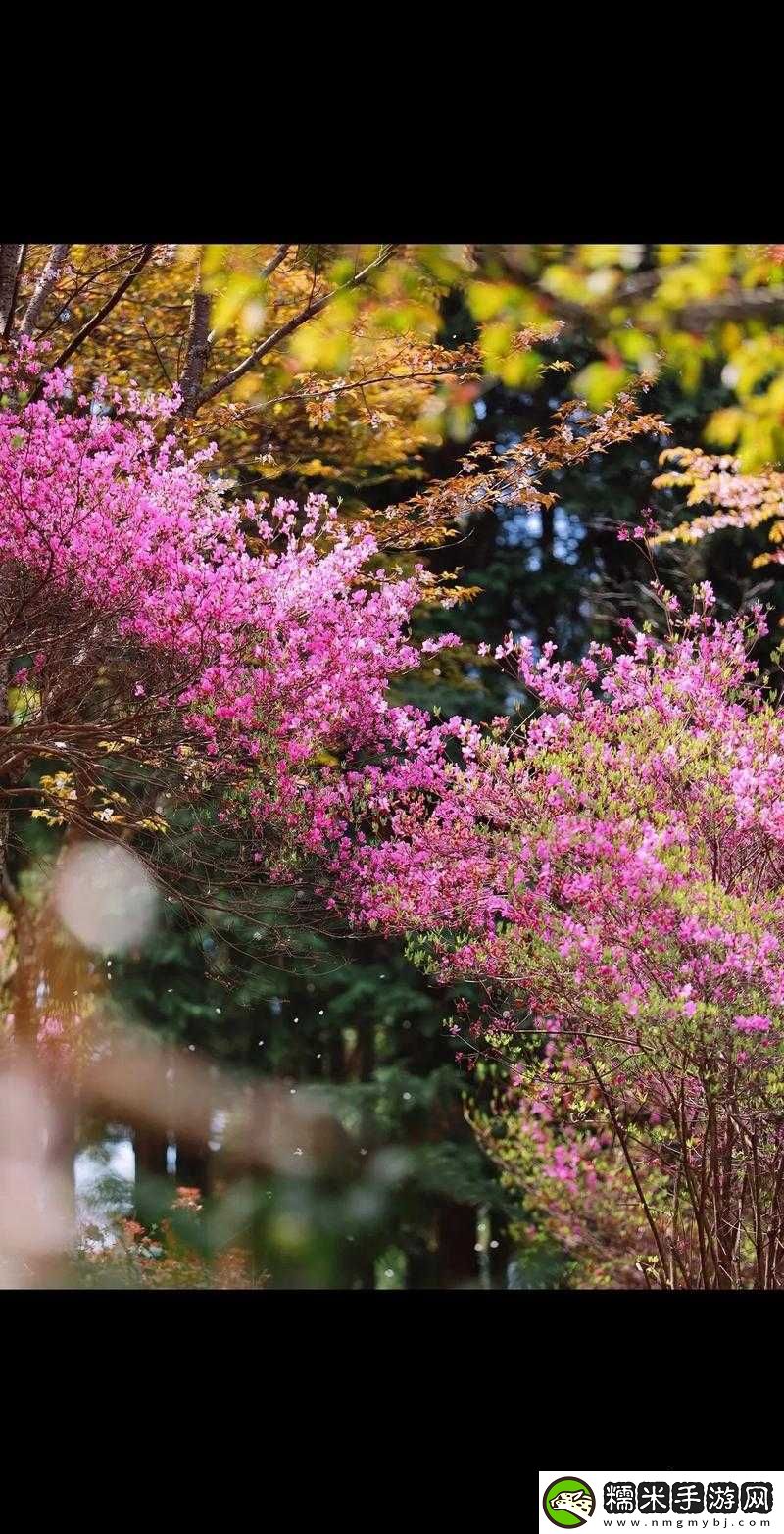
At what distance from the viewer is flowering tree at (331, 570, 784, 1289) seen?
3.11m

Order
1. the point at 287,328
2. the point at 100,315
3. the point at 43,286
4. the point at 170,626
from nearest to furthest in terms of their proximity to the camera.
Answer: the point at 170,626 < the point at 287,328 < the point at 43,286 < the point at 100,315

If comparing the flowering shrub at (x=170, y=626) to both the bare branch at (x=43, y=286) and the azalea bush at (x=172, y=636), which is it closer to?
the azalea bush at (x=172, y=636)

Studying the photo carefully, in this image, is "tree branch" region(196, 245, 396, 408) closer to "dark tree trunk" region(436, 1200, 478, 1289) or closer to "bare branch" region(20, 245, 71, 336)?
"bare branch" region(20, 245, 71, 336)

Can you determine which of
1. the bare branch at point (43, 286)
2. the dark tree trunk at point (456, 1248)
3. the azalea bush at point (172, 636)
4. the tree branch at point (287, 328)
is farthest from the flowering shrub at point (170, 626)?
the dark tree trunk at point (456, 1248)

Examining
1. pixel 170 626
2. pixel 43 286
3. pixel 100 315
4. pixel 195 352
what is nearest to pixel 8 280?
pixel 43 286

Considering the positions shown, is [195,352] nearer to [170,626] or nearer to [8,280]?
[8,280]

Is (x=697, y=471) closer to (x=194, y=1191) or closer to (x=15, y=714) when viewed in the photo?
(x=15, y=714)

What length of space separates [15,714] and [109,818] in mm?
462

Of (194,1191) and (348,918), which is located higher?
(348,918)

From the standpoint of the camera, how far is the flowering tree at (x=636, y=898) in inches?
122

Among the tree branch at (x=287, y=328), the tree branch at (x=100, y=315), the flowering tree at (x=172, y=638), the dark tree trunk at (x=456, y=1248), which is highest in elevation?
the tree branch at (x=100, y=315)

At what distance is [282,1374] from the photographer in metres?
3.07

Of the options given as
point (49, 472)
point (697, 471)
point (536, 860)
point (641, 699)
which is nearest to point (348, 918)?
point (536, 860)

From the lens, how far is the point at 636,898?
10.3 feet
